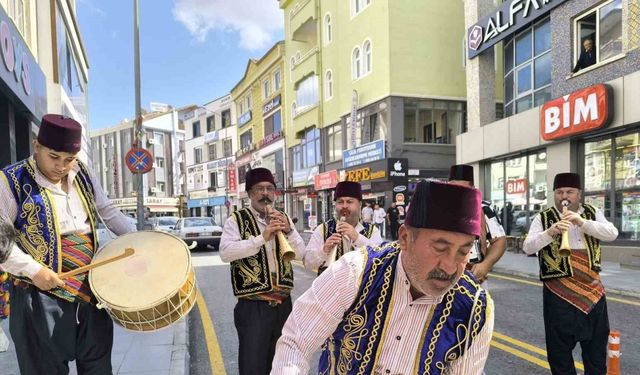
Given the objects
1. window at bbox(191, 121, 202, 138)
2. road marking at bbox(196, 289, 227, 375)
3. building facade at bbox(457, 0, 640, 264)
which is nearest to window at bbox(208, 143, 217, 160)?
window at bbox(191, 121, 202, 138)

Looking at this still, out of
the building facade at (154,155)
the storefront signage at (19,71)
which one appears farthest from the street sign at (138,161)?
the building facade at (154,155)

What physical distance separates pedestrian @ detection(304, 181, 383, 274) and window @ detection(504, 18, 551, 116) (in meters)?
12.4

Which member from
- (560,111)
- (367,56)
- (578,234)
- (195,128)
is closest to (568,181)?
(578,234)

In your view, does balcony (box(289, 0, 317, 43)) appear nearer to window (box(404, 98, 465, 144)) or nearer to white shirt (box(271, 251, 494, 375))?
window (box(404, 98, 465, 144))

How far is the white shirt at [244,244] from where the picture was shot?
3.40 meters

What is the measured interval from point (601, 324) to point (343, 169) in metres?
21.1

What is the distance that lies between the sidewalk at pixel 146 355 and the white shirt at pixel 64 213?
1.15 meters

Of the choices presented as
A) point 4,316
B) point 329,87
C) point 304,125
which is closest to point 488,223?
point 4,316

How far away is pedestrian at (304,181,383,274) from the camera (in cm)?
371

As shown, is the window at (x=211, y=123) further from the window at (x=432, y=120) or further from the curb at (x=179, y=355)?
the curb at (x=179, y=355)

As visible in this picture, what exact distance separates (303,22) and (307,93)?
4499mm

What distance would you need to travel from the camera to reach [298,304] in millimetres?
1695

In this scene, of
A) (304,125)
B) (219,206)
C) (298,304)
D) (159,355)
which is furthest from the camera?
(219,206)

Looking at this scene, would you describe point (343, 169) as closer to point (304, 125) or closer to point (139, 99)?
point (304, 125)
